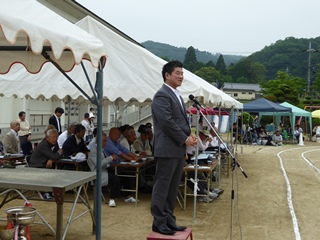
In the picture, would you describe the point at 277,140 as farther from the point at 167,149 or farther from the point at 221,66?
the point at 221,66

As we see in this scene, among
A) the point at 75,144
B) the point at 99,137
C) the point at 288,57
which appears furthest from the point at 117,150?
the point at 288,57

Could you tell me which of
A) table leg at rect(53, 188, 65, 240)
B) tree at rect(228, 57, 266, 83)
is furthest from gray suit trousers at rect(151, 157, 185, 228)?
tree at rect(228, 57, 266, 83)

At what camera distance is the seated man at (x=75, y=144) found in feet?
27.4

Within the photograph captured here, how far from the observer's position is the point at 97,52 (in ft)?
13.5

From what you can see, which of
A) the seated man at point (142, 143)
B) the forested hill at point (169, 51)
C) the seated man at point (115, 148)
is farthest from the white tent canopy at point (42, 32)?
the forested hill at point (169, 51)

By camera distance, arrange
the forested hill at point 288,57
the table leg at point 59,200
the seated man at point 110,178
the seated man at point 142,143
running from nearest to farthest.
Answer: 1. the table leg at point 59,200
2. the seated man at point 110,178
3. the seated man at point 142,143
4. the forested hill at point 288,57

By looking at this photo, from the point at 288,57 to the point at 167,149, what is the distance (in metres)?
104

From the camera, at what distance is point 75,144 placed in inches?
335

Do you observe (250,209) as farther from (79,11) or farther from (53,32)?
(79,11)

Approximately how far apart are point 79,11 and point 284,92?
2683 centimetres

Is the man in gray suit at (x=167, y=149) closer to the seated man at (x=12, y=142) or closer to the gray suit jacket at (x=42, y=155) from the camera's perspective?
the gray suit jacket at (x=42, y=155)

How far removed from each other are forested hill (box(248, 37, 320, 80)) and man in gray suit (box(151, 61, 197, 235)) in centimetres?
9358

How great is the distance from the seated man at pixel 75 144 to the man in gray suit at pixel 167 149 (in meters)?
3.95

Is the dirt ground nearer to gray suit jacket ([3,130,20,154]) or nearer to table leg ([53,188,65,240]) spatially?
table leg ([53,188,65,240])
